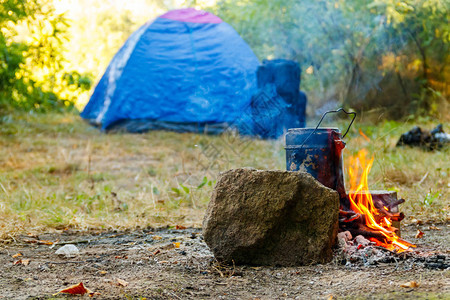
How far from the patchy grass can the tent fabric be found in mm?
463

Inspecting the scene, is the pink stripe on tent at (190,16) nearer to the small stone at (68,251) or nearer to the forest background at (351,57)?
the forest background at (351,57)

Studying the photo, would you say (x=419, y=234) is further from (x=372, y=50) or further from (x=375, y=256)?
(x=372, y=50)

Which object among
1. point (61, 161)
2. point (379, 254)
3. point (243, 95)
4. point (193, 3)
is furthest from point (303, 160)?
point (193, 3)

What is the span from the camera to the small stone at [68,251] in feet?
10.2

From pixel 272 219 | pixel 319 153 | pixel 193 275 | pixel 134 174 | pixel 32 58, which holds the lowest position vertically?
pixel 134 174

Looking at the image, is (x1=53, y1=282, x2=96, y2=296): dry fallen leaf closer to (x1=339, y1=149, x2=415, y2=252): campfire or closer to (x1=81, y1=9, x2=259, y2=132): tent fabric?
(x1=339, y1=149, x2=415, y2=252): campfire

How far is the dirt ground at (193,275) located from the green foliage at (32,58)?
279cm

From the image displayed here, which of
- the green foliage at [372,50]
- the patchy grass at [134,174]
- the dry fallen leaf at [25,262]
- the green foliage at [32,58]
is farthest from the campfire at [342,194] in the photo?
the green foliage at [372,50]

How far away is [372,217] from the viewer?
2.88 m

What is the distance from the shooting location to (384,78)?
1028 centimetres

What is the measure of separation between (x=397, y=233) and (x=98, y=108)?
8.08 meters

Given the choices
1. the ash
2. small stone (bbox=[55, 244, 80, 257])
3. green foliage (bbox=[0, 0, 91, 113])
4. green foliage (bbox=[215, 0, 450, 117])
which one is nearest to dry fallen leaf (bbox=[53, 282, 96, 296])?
small stone (bbox=[55, 244, 80, 257])

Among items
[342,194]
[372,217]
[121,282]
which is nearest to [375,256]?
[372,217]

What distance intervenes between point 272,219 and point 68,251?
4.52ft
